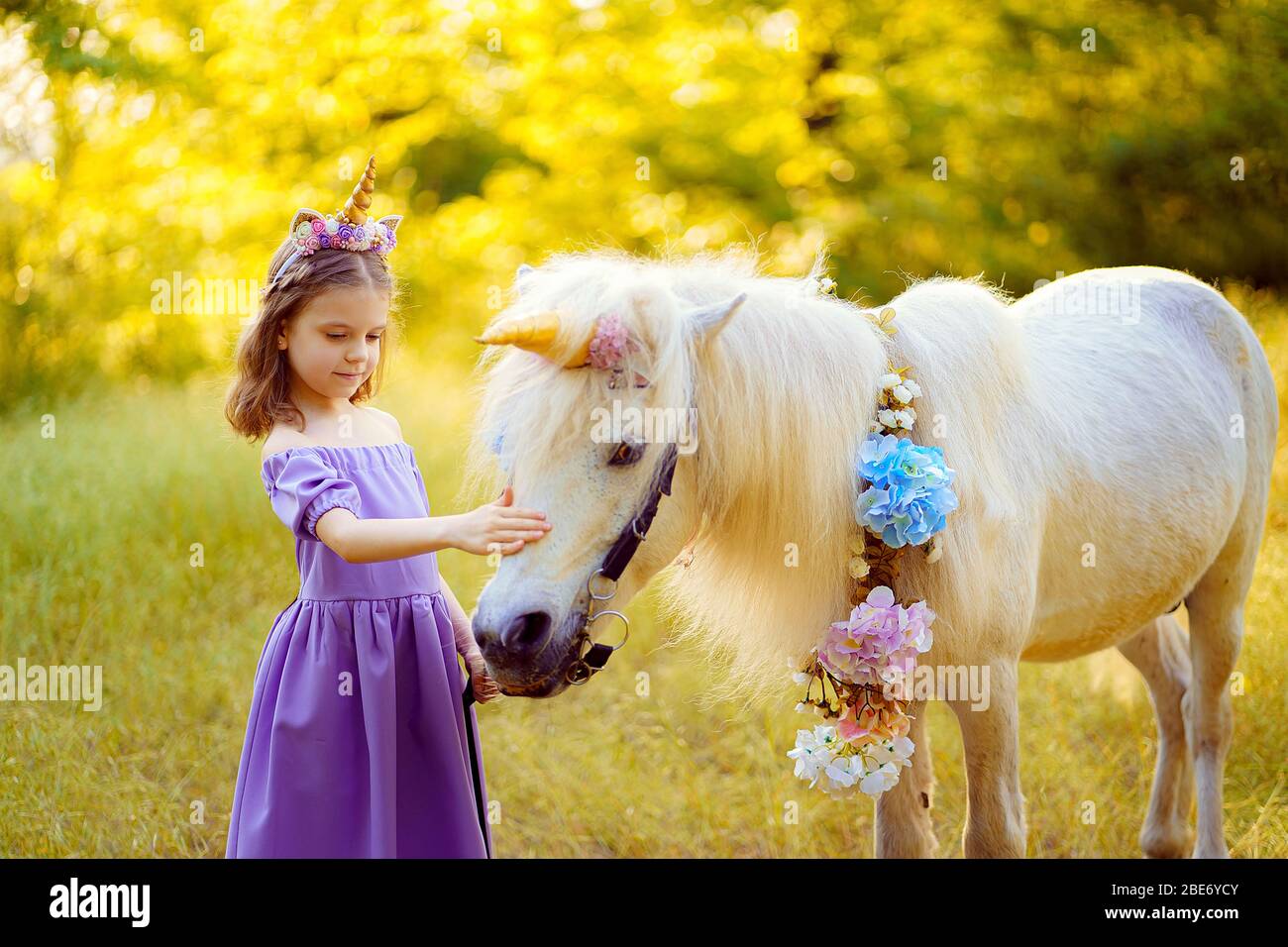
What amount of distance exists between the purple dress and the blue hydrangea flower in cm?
100

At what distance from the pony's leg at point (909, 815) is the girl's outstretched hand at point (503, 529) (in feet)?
Answer: 4.58

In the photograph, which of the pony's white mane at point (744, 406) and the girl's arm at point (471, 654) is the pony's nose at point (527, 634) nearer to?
the pony's white mane at point (744, 406)

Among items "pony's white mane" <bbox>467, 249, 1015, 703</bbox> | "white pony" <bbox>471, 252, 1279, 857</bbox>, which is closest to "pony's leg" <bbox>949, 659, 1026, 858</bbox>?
"white pony" <bbox>471, 252, 1279, 857</bbox>

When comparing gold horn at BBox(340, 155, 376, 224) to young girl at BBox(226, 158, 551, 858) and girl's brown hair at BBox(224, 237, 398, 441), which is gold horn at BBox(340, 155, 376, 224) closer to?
young girl at BBox(226, 158, 551, 858)

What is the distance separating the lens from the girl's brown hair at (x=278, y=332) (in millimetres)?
2252

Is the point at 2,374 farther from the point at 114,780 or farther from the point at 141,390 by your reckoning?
the point at 114,780

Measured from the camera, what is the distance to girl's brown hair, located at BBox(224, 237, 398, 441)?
2252 millimetres

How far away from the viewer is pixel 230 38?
346 inches

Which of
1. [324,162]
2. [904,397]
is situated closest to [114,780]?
[904,397]

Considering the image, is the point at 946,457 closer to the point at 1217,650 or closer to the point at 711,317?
the point at 711,317

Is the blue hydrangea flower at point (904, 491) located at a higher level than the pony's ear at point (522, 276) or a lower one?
lower

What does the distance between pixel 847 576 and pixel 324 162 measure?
8.16 meters

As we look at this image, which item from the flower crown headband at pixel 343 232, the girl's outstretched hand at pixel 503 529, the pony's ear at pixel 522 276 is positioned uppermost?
the flower crown headband at pixel 343 232

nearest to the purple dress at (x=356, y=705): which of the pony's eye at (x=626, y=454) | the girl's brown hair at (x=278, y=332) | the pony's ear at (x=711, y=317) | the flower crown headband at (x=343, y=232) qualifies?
the girl's brown hair at (x=278, y=332)
